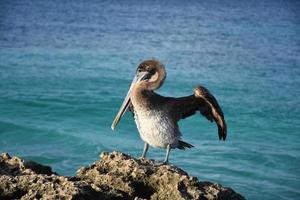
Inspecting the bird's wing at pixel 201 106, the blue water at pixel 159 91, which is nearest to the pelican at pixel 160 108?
the bird's wing at pixel 201 106

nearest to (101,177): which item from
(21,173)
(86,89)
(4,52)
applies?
(21,173)

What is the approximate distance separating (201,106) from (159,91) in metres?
12.9

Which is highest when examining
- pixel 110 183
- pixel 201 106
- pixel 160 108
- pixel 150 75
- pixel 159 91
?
pixel 159 91

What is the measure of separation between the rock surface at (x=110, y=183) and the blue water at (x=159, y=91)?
23.2ft

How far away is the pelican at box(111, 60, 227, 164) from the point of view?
6297 millimetres

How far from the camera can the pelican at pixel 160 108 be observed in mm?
6297

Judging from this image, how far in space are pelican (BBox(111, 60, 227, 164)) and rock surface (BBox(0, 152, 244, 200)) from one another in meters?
1.09

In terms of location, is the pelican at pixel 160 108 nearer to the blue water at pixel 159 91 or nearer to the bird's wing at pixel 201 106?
the bird's wing at pixel 201 106

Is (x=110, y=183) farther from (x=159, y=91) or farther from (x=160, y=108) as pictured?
(x=159, y=91)

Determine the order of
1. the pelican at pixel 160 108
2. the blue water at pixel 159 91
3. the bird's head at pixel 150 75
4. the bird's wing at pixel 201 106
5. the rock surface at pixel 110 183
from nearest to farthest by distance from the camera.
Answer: the rock surface at pixel 110 183, the pelican at pixel 160 108, the bird's wing at pixel 201 106, the bird's head at pixel 150 75, the blue water at pixel 159 91

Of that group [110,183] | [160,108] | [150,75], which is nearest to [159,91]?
[150,75]

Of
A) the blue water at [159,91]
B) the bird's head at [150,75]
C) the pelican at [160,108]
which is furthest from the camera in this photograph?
the blue water at [159,91]

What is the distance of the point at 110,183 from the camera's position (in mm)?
4742

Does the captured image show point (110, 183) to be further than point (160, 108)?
No
